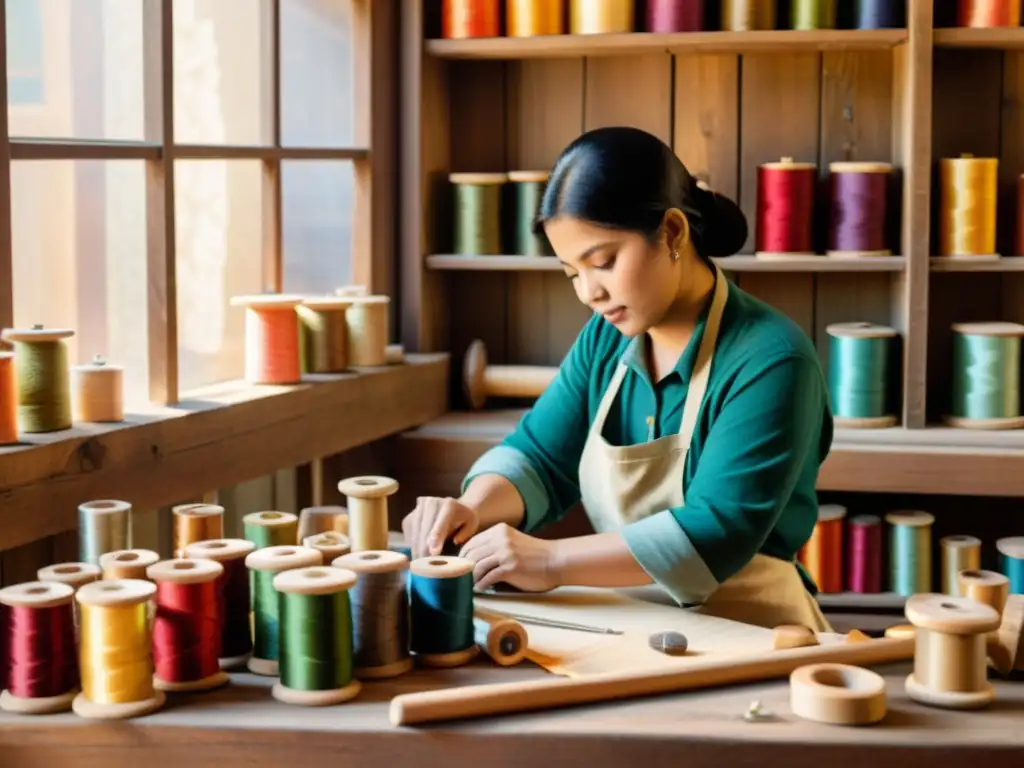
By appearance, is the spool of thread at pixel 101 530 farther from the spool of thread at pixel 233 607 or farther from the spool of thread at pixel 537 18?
the spool of thread at pixel 537 18

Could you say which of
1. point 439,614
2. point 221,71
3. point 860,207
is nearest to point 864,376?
point 860,207

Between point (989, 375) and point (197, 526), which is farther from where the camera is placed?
point (989, 375)

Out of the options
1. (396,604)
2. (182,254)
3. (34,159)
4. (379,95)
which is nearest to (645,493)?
(396,604)

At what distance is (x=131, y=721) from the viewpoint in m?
1.48

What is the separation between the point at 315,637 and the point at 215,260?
1714mm

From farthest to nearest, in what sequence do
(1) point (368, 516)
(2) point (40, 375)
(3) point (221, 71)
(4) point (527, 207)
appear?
(4) point (527, 207) < (3) point (221, 71) < (2) point (40, 375) < (1) point (368, 516)

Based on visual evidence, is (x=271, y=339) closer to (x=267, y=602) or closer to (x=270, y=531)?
(x=270, y=531)

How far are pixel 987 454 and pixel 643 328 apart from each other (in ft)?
5.14

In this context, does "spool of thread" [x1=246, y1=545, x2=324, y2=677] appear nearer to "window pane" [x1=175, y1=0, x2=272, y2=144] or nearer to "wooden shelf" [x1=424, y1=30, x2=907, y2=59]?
"window pane" [x1=175, y1=0, x2=272, y2=144]

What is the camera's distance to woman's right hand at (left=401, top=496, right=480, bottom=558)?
206 cm

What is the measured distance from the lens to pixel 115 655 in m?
1.50

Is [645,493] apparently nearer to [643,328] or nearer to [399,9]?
[643,328]

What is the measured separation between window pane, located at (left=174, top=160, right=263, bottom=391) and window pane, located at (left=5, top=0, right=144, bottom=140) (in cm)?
23

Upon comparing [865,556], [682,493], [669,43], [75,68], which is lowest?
[865,556]
